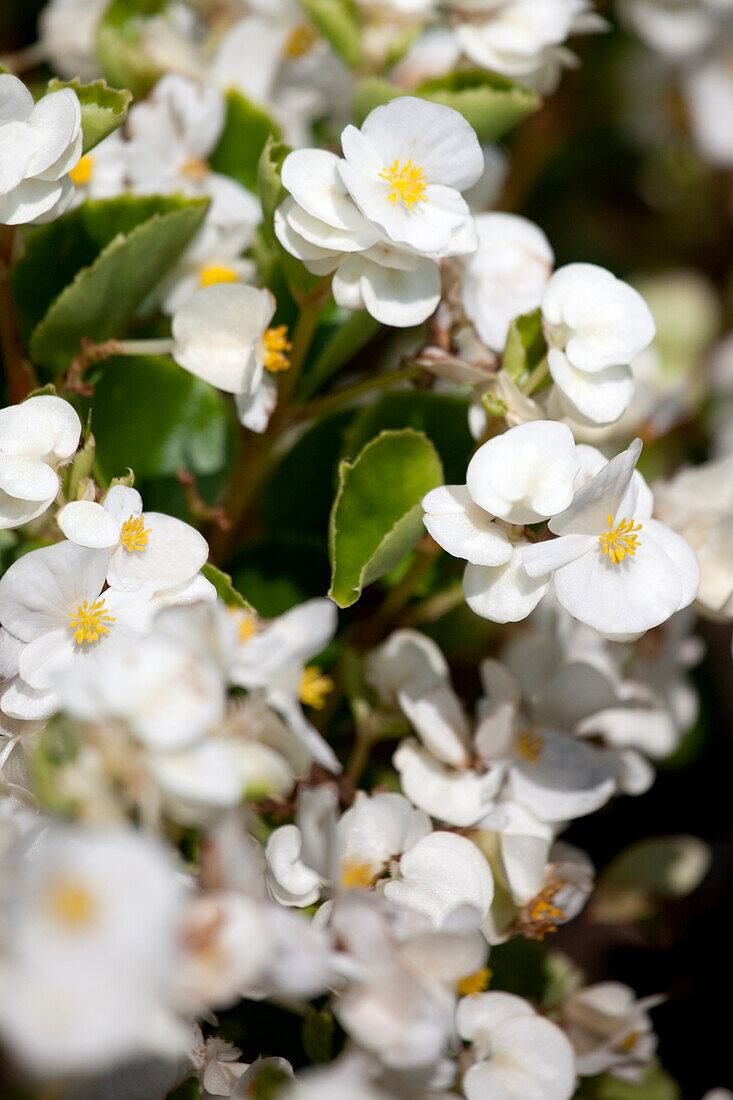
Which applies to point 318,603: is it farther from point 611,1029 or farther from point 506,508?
point 611,1029

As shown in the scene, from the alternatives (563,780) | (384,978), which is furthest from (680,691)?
(384,978)

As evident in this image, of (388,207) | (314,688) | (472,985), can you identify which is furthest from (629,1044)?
(388,207)

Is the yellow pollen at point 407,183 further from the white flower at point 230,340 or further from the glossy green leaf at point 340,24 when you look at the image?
the glossy green leaf at point 340,24

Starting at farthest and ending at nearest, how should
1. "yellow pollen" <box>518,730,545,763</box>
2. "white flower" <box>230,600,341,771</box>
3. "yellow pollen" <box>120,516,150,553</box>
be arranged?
"yellow pollen" <box>518,730,545,763</box> < "yellow pollen" <box>120,516,150,553</box> < "white flower" <box>230,600,341,771</box>

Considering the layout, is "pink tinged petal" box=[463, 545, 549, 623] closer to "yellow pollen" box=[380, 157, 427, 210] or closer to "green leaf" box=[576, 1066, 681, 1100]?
"yellow pollen" box=[380, 157, 427, 210]

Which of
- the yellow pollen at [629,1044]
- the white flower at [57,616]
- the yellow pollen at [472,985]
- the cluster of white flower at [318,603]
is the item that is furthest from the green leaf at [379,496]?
the yellow pollen at [629,1044]

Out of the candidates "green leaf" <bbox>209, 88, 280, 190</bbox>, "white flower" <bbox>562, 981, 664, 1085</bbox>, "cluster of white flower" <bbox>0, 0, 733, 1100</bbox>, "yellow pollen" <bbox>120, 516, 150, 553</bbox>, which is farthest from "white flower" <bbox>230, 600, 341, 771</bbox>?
"green leaf" <bbox>209, 88, 280, 190</bbox>
